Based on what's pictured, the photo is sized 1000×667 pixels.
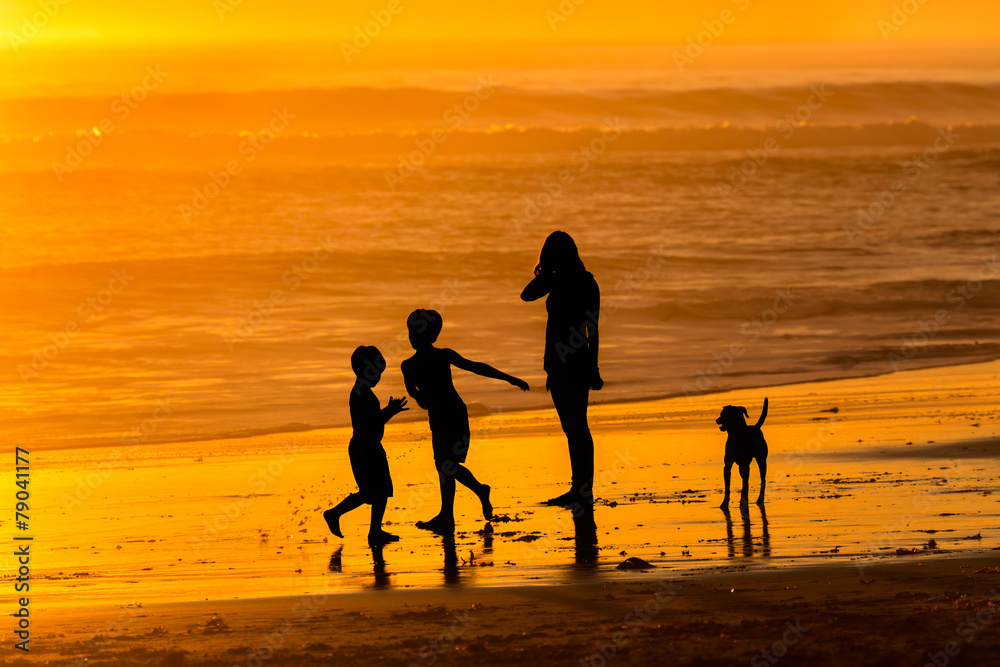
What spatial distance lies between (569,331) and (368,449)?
1499 mm

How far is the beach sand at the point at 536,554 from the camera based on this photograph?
489cm

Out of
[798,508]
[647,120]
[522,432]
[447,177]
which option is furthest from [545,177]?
[798,508]

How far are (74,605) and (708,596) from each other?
9.68 ft

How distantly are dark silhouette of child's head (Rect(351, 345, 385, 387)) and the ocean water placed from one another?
5195 millimetres

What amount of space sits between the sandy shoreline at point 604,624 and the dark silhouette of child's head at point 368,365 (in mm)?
1768

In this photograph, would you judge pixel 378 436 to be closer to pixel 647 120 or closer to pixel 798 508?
pixel 798 508

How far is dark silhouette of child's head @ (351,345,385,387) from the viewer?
729cm

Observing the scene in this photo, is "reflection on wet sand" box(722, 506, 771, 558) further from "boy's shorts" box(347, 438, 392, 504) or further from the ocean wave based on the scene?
the ocean wave

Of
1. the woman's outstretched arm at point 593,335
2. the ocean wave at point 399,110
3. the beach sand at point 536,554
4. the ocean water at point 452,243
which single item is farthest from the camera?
the ocean wave at point 399,110

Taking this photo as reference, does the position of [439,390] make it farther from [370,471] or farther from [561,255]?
[561,255]

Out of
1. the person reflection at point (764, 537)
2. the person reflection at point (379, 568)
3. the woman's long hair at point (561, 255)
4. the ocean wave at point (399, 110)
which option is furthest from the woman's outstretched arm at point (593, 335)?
the ocean wave at point (399, 110)

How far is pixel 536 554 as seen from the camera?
6.64 meters

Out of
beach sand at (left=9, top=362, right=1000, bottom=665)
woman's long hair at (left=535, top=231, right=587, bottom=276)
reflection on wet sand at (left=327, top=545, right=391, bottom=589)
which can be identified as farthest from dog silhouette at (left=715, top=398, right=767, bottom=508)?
reflection on wet sand at (left=327, top=545, right=391, bottom=589)

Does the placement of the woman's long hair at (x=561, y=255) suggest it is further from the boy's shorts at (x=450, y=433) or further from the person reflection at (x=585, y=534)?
the person reflection at (x=585, y=534)
